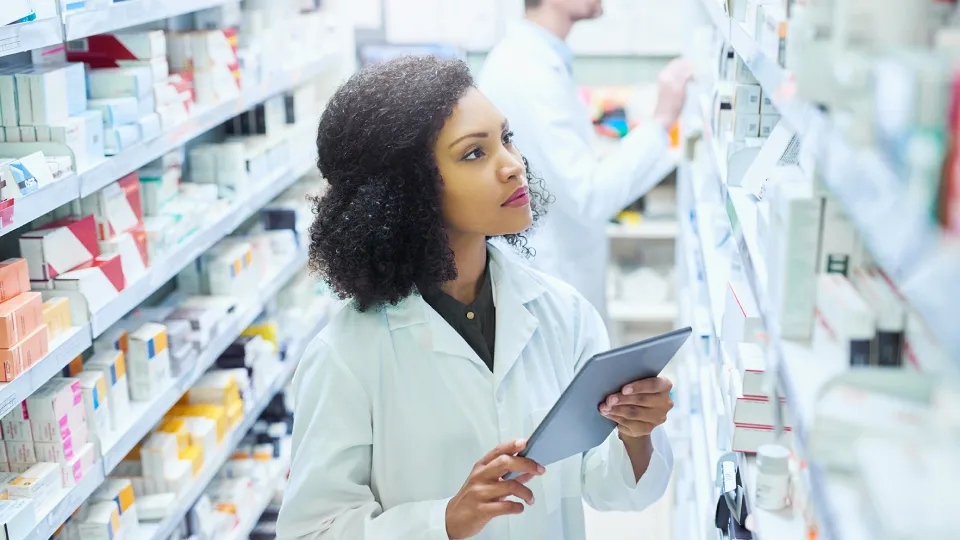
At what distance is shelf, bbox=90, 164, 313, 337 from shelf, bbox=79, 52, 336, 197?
10.9 inches

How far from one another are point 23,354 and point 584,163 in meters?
2.02

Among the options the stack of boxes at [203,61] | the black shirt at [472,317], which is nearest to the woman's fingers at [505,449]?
the black shirt at [472,317]

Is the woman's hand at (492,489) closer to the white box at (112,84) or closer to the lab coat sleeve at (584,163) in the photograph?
the white box at (112,84)

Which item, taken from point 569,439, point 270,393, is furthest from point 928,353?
point 270,393

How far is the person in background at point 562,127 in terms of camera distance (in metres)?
3.48

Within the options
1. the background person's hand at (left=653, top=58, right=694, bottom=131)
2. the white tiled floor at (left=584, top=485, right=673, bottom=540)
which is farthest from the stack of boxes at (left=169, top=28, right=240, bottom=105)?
the white tiled floor at (left=584, top=485, right=673, bottom=540)

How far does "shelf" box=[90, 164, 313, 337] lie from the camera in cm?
250

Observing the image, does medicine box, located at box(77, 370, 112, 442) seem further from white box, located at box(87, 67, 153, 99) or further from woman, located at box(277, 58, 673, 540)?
woman, located at box(277, 58, 673, 540)

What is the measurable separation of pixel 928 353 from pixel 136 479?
94.7 inches

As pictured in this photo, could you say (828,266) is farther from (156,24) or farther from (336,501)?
(156,24)

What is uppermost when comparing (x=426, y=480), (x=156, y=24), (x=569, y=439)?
(x=156, y=24)

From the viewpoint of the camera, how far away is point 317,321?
170 inches

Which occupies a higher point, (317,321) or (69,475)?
(69,475)

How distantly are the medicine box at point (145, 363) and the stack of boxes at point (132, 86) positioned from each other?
0.55 metres
